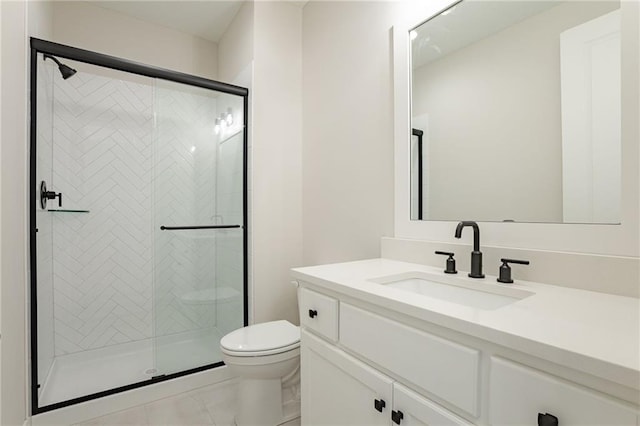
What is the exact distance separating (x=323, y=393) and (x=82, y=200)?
2.31 meters

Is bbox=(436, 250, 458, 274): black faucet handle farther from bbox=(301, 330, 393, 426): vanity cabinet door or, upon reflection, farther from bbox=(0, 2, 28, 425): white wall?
bbox=(0, 2, 28, 425): white wall

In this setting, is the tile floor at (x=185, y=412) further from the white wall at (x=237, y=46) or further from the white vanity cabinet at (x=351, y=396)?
the white wall at (x=237, y=46)

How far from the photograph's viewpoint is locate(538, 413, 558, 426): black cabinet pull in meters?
0.56

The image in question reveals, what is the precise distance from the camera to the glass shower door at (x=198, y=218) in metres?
2.28

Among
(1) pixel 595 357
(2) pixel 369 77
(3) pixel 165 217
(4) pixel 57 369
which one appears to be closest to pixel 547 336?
(1) pixel 595 357

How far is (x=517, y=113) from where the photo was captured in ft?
3.81

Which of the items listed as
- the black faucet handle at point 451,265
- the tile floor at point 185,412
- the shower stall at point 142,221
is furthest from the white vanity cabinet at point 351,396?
the shower stall at point 142,221

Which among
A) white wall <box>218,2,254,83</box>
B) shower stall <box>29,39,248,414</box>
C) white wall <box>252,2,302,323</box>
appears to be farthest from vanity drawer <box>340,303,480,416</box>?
white wall <box>218,2,254,83</box>

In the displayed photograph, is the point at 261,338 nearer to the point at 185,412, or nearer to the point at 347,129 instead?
the point at 185,412

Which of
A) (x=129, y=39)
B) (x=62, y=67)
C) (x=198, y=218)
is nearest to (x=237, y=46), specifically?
(x=129, y=39)

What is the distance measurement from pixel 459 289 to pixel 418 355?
43 centimetres

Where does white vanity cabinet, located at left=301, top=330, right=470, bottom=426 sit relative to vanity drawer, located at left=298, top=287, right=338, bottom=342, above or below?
below

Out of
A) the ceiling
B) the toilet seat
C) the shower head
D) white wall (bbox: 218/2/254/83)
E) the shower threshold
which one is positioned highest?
the ceiling

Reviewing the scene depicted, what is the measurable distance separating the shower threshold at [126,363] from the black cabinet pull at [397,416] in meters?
1.64
